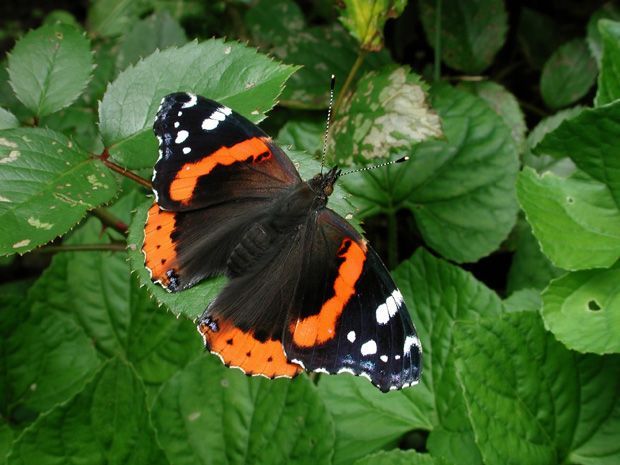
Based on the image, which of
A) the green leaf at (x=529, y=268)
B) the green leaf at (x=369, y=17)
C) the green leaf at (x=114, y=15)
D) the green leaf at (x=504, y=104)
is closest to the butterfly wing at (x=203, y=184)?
the green leaf at (x=369, y=17)

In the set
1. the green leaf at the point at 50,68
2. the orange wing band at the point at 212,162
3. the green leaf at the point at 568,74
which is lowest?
the green leaf at the point at 568,74

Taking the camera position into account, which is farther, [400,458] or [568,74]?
[568,74]

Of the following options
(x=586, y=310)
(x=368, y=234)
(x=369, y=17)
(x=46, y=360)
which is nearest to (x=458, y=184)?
(x=368, y=234)

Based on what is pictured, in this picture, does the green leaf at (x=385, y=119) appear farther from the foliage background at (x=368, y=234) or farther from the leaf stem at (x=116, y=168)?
the leaf stem at (x=116, y=168)

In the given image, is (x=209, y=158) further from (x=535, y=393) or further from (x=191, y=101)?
(x=535, y=393)

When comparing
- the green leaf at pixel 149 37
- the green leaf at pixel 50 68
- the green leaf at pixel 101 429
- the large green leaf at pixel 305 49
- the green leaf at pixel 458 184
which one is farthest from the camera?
the green leaf at pixel 149 37

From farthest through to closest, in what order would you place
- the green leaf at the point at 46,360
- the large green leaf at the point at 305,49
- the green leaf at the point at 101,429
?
1. the large green leaf at the point at 305,49
2. the green leaf at the point at 46,360
3. the green leaf at the point at 101,429

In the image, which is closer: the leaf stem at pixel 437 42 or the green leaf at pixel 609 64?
the green leaf at pixel 609 64

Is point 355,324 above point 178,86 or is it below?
below
